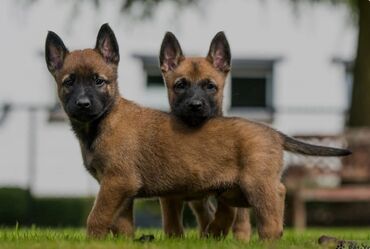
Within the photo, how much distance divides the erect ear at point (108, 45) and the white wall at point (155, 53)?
1409 cm

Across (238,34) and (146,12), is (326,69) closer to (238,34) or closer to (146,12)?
(238,34)

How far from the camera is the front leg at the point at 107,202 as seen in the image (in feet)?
27.7

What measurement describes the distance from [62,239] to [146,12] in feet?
55.0

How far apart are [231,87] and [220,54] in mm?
21916

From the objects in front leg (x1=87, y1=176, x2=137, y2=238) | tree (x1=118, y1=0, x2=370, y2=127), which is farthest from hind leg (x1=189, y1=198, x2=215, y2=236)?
tree (x1=118, y1=0, x2=370, y2=127)

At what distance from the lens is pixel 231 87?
3156 cm

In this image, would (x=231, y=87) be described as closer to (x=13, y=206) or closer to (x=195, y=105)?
(x=13, y=206)

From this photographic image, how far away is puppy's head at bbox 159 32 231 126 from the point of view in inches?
356

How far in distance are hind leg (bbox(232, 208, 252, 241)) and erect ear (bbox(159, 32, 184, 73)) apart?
158 cm

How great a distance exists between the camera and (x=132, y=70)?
30484mm

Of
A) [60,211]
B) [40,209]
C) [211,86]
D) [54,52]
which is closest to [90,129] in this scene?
[54,52]

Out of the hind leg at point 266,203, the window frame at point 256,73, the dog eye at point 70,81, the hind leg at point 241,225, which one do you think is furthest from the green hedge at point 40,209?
the hind leg at point 266,203

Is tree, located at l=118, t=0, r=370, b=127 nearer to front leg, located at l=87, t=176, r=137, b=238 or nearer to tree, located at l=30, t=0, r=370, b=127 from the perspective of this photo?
tree, located at l=30, t=0, r=370, b=127

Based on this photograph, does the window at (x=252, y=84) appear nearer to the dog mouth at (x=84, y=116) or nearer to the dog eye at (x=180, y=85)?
the dog eye at (x=180, y=85)
